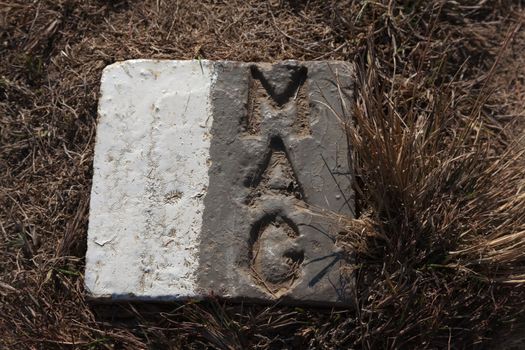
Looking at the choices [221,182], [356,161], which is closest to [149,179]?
[221,182]

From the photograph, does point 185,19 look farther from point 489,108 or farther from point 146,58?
point 489,108

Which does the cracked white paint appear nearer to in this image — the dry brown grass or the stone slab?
the stone slab

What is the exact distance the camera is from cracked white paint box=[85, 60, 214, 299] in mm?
1968

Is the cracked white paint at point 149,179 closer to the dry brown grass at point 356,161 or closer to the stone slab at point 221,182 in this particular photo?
the stone slab at point 221,182

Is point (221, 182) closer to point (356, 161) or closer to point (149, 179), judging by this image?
point (149, 179)

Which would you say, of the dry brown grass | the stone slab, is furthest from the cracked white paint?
the dry brown grass

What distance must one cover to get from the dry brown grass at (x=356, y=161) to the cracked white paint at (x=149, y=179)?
12 cm

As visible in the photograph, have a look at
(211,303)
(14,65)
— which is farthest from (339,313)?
(14,65)

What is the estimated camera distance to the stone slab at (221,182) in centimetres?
195

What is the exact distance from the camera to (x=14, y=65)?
7.54 ft

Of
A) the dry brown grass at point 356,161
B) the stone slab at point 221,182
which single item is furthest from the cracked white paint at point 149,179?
the dry brown grass at point 356,161

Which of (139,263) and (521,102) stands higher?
(521,102)

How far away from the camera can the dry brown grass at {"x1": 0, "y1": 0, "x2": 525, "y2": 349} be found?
195 cm

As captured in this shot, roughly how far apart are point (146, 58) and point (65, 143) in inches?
15.9
